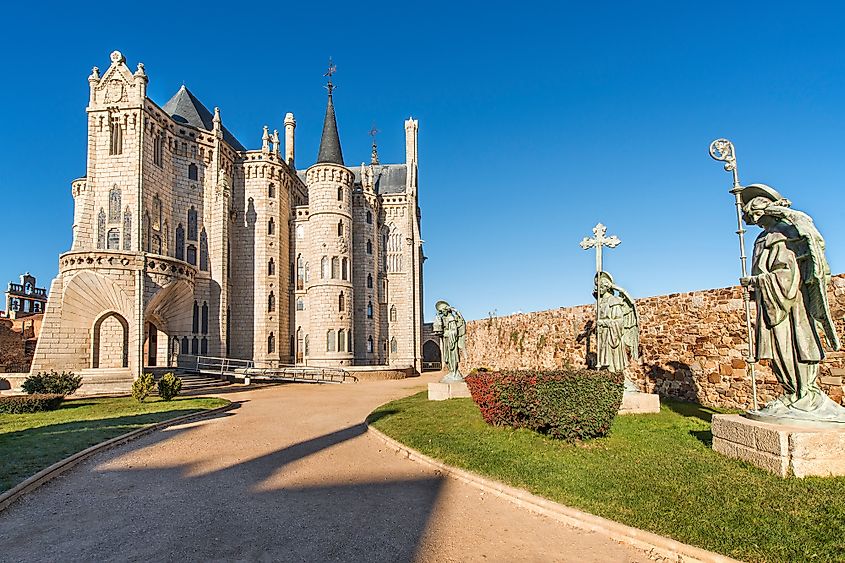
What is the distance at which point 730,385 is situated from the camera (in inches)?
477

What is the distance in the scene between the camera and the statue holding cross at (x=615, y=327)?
12352 mm

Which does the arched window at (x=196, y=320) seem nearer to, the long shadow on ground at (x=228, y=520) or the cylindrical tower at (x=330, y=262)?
the cylindrical tower at (x=330, y=262)

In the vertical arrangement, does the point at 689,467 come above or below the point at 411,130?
below

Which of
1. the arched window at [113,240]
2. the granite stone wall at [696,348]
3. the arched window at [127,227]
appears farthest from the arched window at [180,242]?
the granite stone wall at [696,348]

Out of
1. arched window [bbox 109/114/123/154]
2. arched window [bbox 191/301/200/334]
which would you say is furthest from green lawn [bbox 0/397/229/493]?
arched window [bbox 109/114/123/154]

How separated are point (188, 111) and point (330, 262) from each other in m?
14.4

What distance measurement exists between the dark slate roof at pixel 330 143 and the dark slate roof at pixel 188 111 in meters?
6.69

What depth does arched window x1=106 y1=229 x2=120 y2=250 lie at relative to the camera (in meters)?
27.8

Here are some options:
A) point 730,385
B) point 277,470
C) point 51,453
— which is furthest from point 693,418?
point 51,453

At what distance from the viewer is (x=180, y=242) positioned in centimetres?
3200

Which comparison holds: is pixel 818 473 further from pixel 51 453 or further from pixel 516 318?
pixel 516 318

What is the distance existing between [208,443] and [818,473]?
10267 mm

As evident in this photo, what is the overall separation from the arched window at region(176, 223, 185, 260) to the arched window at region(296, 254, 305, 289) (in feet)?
29.3

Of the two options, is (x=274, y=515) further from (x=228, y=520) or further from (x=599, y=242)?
(x=599, y=242)
